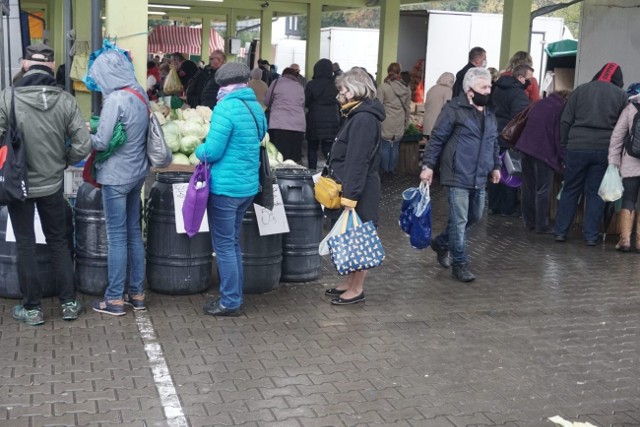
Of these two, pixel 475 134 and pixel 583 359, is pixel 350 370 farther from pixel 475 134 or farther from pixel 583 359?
pixel 475 134

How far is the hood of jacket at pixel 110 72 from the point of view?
622 cm

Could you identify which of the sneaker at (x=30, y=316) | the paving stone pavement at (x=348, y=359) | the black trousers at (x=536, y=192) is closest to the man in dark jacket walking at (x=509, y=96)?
the black trousers at (x=536, y=192)

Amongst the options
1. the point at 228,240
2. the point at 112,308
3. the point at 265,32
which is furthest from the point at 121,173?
the point at 265,32

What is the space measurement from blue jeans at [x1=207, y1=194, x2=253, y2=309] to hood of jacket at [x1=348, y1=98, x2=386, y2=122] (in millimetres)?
1055

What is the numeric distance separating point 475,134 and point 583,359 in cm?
240

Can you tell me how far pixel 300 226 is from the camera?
7.50m

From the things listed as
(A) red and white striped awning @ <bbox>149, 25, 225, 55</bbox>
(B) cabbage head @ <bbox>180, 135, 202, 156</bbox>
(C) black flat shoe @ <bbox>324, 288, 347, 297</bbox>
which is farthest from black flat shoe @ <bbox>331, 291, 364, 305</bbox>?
(A) red and white striped awning @ <bbox>149, 25, 225, 55</bbox>

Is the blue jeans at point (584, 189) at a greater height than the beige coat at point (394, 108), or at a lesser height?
lesser

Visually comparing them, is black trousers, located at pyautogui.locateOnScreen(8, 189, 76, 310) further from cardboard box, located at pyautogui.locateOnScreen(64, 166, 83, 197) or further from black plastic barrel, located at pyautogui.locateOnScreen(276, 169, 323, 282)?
black plastic barrel, located at pyautogui.locateOnScreen(276, 169, 323, 282)

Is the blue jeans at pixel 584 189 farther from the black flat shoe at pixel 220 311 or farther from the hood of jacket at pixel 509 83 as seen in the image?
the black flat shoe at pixel 220 311

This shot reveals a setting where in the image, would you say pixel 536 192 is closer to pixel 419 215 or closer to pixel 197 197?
pixel 419 215

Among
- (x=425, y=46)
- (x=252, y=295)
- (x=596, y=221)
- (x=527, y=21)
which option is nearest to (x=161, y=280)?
(x=252, y=295)

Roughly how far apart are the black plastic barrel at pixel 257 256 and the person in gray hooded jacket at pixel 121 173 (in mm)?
883

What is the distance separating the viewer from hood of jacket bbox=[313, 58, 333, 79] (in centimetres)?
1198
